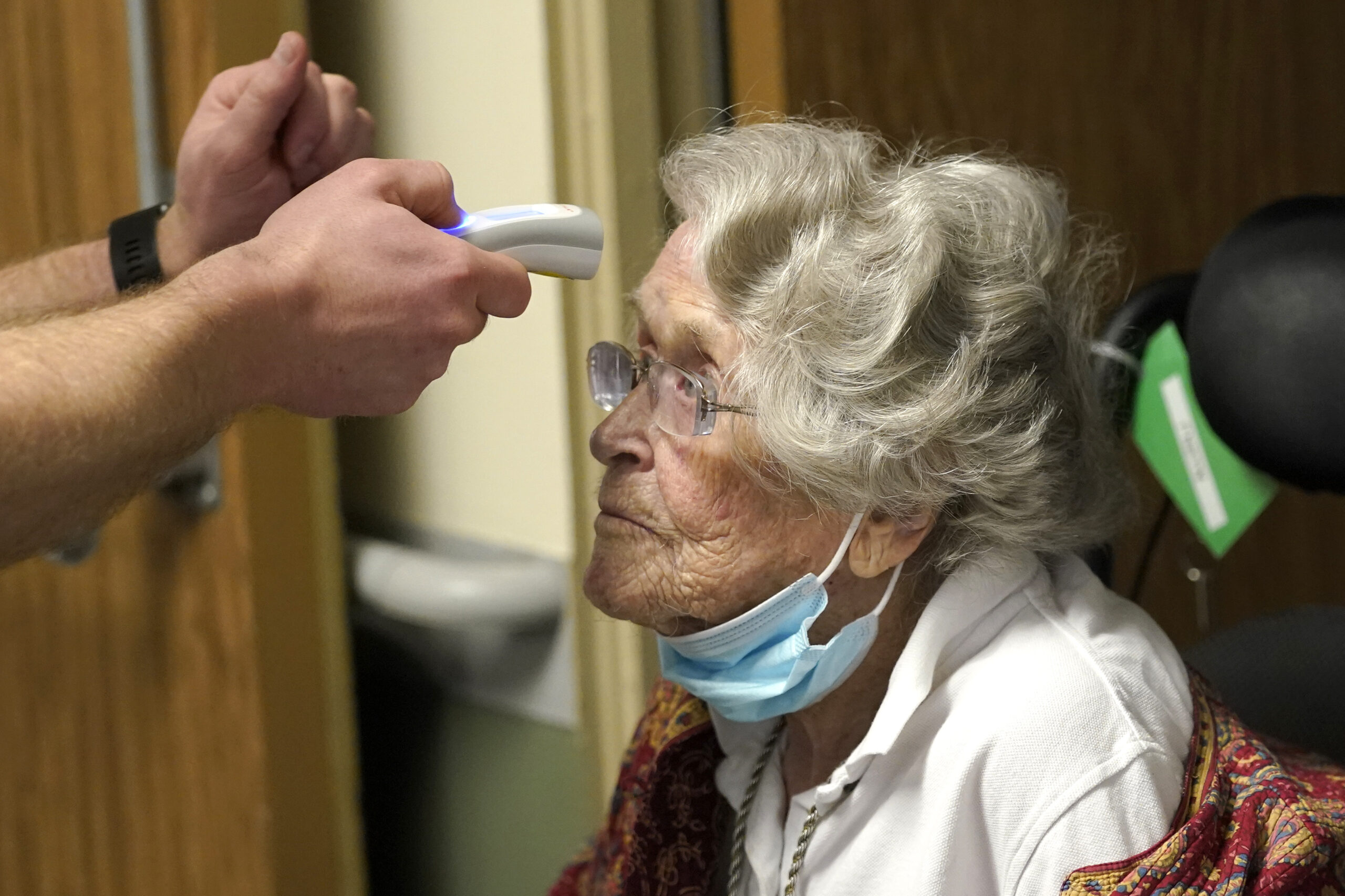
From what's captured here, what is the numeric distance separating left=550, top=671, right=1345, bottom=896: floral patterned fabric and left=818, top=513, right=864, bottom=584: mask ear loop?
260mm

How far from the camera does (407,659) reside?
192cm

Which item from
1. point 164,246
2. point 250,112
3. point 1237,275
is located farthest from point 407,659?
point 1237,275

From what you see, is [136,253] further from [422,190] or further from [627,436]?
[627,436]

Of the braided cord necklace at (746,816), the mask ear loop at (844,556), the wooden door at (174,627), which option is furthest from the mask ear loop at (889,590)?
the wooden door at (174,627)

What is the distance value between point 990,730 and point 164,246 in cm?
89

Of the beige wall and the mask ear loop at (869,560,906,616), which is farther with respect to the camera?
the beige wall

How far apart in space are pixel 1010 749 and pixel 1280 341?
425mm

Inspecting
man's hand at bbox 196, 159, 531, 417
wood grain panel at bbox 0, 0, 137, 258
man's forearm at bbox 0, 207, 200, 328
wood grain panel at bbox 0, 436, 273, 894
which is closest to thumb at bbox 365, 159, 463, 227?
man's hand at bbox 196, 159, 531, 417

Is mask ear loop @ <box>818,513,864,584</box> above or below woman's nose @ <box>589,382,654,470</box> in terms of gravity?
below

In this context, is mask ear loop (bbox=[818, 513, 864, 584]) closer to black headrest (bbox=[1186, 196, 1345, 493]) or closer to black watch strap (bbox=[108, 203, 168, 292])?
black headrest (bbox=[1186, 196, 1345, 493])

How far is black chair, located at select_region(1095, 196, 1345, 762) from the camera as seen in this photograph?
1.10 meters

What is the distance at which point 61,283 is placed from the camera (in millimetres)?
1312

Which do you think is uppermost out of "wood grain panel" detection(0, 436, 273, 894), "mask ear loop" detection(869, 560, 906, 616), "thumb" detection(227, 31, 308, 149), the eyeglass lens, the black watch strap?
"thumb" detection(227, 31, 308, 149)

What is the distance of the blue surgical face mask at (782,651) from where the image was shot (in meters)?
1.08
